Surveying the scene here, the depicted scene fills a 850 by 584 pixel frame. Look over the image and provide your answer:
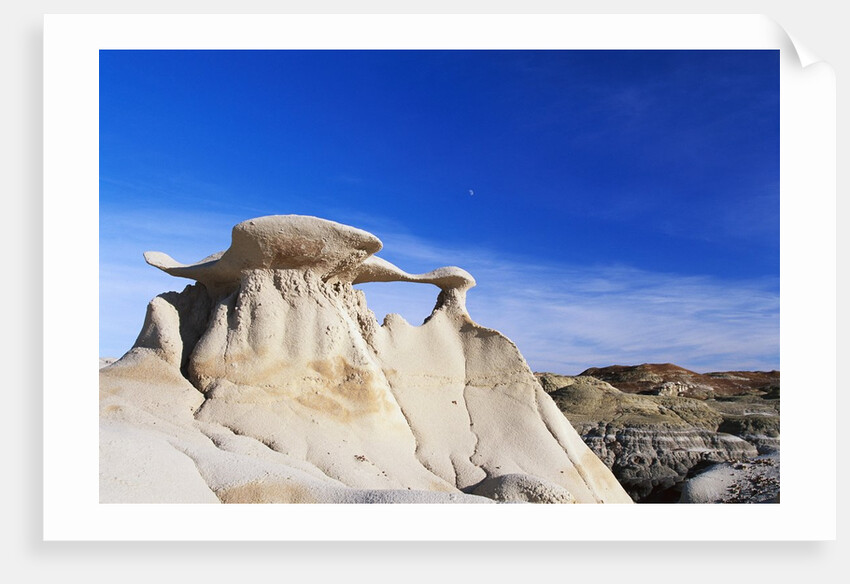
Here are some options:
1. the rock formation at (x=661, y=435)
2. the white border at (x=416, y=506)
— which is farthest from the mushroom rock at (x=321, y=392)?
the rock formation at (x=661, y=435)

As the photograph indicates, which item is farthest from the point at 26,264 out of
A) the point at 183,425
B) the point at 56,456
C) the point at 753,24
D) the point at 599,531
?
the point at 753,24

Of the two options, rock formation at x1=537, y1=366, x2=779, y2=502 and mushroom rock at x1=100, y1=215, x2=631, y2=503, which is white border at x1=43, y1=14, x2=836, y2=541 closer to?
mushroom rock at x1=100, y1=215, x2=631, y2=503

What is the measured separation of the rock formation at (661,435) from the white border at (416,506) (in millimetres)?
11276

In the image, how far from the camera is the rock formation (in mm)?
20312

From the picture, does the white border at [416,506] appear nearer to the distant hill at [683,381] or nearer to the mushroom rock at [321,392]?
the mushroom rock at [321,392]

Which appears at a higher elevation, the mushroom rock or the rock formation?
the mushroom rock

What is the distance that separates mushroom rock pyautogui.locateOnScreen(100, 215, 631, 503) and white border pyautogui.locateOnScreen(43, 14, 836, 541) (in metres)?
0.87

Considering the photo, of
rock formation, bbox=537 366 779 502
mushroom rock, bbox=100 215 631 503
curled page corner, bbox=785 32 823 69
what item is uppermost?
curled page corner, bbox=785 32 823 69

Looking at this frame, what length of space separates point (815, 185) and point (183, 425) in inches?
339

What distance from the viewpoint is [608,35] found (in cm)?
786

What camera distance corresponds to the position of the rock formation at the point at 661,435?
66.6 feet

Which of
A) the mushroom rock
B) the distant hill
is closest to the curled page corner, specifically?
the mushroom rock

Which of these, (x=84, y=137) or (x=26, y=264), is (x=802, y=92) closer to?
(x=84, y=137)

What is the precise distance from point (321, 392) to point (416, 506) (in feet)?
15.6
